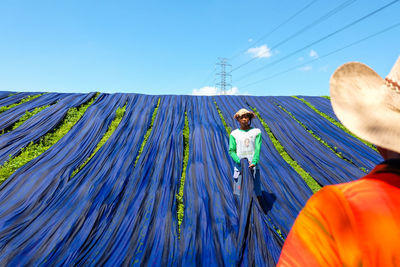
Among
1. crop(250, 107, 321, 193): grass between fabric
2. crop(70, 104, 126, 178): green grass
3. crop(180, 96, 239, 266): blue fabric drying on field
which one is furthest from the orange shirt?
crop(70, 104, 126, 178): green grass

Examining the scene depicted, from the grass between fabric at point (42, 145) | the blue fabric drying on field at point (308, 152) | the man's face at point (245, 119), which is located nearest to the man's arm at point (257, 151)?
the man's face at point (245, 119)

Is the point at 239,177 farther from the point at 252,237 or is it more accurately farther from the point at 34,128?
the point at 34,128

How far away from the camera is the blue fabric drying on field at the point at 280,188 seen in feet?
11.6

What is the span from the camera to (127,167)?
471 cm

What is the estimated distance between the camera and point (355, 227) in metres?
0.53

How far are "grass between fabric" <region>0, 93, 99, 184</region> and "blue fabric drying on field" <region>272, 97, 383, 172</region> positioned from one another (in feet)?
24.9

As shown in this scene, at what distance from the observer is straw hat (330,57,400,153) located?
62 centimetres

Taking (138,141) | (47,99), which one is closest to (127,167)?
(138,141)

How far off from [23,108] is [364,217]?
892 cm

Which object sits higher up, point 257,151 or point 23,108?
point 23,108

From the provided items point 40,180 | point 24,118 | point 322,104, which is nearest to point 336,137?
point 322,104

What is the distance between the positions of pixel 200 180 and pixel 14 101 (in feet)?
24.2

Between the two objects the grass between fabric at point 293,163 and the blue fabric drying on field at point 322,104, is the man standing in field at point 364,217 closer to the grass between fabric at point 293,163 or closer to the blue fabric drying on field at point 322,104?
the grass between fabric at point 293,163

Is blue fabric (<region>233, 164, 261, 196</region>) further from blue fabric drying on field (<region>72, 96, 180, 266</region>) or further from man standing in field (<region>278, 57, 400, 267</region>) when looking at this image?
man standing in field (<region>278, 57, 400, 267</region>)
